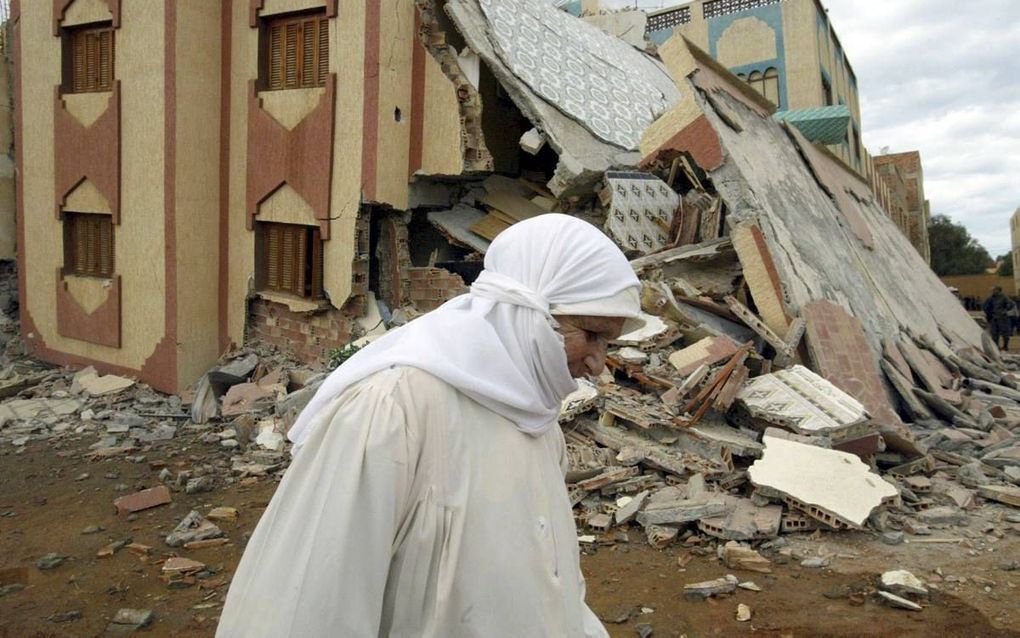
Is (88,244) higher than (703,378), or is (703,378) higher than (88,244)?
(88,244)

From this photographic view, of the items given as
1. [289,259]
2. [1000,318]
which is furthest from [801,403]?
[1000,318]

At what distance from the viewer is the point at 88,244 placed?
12.1 meters

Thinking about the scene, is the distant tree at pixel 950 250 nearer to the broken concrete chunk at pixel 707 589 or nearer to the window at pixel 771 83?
the window at pixel 771 83

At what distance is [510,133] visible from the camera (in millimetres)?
12695

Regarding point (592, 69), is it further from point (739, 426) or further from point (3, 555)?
point (3, 555)

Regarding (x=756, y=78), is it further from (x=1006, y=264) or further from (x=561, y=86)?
(x=1006, y=264)

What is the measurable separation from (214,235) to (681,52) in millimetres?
6718

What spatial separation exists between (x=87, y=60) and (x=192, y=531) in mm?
9012

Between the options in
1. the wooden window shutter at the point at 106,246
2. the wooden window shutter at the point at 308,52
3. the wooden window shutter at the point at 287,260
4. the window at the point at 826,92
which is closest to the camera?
the wooden window shutter at the point at 308,52

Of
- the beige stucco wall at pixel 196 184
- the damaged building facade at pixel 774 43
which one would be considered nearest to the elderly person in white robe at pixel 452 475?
the beige stucco wall at pixel 196 184

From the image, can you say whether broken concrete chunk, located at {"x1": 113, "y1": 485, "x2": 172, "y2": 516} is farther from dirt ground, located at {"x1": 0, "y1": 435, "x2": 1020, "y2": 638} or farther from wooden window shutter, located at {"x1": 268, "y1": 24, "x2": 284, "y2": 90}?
wooden window shutter, located at {"x1": 268, "y1": 24, "x2": 284, "y2": 90}

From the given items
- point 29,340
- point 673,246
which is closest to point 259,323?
point 29,340

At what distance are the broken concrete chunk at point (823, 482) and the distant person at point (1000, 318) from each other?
553 inches

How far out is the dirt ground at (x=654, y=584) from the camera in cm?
431
